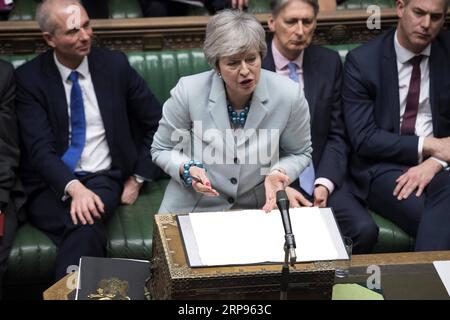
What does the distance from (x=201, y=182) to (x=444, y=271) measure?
825 mm

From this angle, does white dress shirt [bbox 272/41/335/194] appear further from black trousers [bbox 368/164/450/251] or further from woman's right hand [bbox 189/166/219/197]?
woman's right hand [bbox 189/166/219/197]

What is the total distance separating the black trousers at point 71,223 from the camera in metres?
3.35

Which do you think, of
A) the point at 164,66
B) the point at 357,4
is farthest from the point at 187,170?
the point at 357,4

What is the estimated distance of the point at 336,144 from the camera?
12.4ft

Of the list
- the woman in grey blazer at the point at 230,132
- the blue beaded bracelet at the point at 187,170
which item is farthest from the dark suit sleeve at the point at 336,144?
the blue beaded bracelet at the point at 187,170

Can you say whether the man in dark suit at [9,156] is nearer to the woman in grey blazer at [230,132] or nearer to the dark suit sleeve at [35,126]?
the dark suit sleeve at [35,126]

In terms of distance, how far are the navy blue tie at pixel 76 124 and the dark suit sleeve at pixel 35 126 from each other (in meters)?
0.06

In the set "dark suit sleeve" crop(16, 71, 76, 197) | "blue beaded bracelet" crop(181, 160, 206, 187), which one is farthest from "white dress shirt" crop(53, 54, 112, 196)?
"blue beaded bracelet" crop(181, 160, 206, 187)

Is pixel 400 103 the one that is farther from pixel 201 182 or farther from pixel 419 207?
pixel 201 182

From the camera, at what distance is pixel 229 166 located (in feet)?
10.4

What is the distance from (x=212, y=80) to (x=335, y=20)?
115 centimetres

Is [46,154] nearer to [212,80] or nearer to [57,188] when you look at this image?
[57,188]

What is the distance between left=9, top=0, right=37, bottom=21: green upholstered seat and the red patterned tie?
1.79 m

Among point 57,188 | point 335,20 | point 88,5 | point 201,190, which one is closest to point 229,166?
point 201,190
